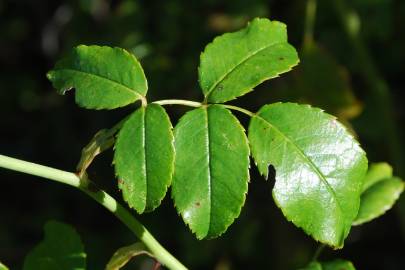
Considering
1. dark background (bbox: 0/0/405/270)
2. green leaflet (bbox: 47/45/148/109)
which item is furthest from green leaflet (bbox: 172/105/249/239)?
dark background (bbox: 0/0/405/270)

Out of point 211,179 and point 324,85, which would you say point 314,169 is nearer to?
point 211,179

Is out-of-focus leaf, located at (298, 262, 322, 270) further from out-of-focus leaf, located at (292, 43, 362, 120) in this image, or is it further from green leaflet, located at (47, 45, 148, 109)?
out-of-focus leaf, located at (292, 43, 362, 120)

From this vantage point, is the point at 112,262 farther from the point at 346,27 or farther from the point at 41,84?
the point at 41,84

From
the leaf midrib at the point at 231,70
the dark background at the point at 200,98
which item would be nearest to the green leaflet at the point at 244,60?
the leaf midrib at the point at 231,70

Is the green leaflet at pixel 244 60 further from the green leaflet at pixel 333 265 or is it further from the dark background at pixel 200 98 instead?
the dark background at pixel 200 98

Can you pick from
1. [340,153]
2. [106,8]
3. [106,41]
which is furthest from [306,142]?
[106,8]
